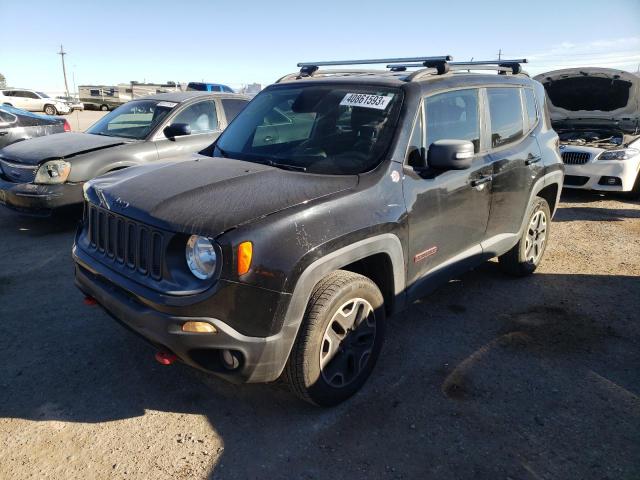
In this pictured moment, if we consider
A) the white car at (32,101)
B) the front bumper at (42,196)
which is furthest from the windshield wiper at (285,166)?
the white car at (32,101)

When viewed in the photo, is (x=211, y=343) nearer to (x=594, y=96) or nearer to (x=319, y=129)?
(x=319, y=129)

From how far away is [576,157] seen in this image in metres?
8.11

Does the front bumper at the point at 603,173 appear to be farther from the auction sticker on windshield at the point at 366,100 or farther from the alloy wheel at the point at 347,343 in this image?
the alloy wheel at the point at 347,343

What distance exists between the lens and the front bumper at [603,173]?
7.80 meters

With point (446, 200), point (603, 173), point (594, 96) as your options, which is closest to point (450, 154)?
point (446, 200)

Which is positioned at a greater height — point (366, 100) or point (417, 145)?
point (366, 100)

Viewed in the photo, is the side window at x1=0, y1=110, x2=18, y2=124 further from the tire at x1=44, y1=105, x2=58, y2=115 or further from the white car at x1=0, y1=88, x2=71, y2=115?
the tire at x1=44, y1=105, x2=58, y2=115

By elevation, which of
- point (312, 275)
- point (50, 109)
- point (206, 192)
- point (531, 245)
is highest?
point (50, 109)

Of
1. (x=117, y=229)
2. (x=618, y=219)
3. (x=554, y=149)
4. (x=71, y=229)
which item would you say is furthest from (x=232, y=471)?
(x=618, y=219)

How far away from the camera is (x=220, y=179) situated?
2.86m

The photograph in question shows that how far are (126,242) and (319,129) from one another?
5.01 ft

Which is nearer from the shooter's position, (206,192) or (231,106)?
(206,192)

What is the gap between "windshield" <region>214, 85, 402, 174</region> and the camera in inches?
122

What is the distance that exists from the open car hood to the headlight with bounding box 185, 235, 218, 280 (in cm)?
807
